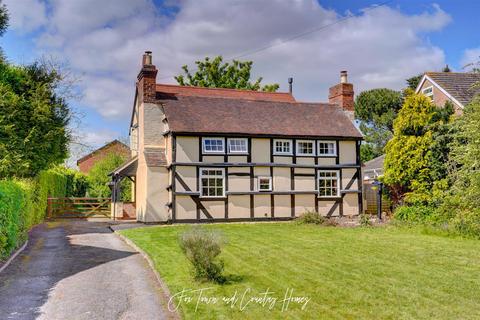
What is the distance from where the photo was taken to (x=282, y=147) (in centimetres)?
2511

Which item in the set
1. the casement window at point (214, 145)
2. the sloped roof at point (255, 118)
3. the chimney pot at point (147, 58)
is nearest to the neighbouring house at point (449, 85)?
the sloped roof at point (255, 118)

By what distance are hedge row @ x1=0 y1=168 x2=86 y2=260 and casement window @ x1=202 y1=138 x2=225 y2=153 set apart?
825 centimetres

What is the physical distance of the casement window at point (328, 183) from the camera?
2566 cm

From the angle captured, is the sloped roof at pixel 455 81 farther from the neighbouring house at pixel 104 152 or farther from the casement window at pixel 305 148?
the neighbouring house at pixel 104 152

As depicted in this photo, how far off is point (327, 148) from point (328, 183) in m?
1.92

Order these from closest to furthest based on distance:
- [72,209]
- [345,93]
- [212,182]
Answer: [212,182] < [345,93] < [72,209]

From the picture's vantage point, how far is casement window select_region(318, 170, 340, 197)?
84.2 ft

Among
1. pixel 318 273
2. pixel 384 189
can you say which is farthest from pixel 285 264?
pixel 384 189

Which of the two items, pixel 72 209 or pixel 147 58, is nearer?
pixel 147 58

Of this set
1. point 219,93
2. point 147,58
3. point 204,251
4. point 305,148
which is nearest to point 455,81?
point 305,148

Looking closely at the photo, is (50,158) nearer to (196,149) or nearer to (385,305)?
(196,149)

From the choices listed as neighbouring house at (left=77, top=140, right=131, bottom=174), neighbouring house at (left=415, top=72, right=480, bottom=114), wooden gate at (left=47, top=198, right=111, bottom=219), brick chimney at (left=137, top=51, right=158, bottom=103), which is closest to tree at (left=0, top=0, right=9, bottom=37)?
brick chimney at (left=137, top=51, right=158, bottom=103)

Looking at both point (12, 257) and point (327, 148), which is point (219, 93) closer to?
point (327, 148)

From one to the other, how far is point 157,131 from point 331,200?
1012 cm
